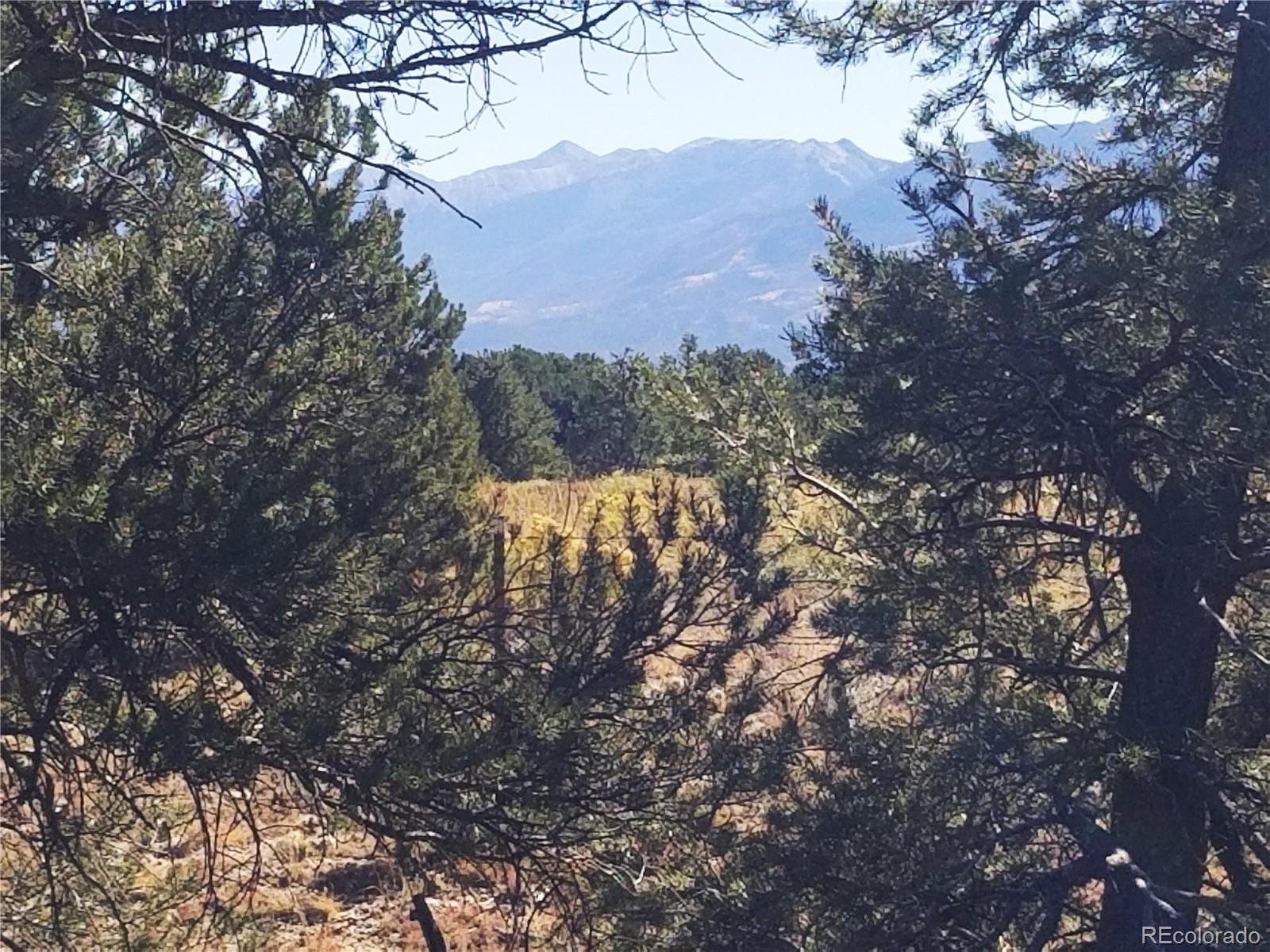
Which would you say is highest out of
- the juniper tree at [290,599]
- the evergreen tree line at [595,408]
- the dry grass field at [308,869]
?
the evergreen tree line at [595,408]

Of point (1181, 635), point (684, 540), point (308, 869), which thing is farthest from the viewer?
point (308, 869)

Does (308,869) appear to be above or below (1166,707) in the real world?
below

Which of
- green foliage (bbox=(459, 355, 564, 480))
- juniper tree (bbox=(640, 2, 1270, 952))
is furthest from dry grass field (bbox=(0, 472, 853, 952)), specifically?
green foliage (bbox=(459, 355, 564, 480))

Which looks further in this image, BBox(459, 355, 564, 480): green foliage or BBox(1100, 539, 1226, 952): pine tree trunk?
BBox(459, 355, 564, 480): green foliage

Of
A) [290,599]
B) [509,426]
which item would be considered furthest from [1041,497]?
[509,426]

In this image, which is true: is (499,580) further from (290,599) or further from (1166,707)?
(1166,707)

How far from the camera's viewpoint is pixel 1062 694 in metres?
4.58

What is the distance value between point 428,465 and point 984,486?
78.1 inches

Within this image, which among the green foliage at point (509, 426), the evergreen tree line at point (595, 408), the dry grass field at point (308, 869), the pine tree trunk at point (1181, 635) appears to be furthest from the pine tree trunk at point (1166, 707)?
the green foliage at point (509, 426)

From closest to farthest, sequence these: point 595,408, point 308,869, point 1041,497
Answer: point 1041,497 → point 308,869 → point 595,408

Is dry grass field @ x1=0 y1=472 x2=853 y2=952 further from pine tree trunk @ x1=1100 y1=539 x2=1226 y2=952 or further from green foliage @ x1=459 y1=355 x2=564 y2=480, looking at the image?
green foliage @ x1=459 y1=355 x2=564 y2=480

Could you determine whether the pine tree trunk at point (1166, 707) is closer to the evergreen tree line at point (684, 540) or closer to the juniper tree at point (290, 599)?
the evergreen tree line at point (684, 540)

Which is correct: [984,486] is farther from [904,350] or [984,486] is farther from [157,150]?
[157,150]

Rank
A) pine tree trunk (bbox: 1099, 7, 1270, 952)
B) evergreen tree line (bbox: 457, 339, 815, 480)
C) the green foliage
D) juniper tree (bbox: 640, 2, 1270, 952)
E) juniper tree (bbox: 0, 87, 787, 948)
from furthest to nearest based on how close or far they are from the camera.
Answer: the green foliage, evergreen tree line (bbox: 457, 339, 815, 480), pine tree trunk (bbox: 1099, 7, 1270, 952), juniper tree (bbox: 640, 2, 1270, 952), juniper tree (bbox: 0, 87, 787, 948)
